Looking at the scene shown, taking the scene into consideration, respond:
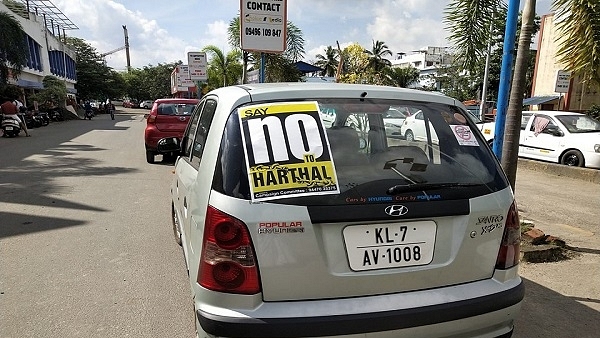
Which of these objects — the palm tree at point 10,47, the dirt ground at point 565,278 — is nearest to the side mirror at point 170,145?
the dirt ground at point 565,278

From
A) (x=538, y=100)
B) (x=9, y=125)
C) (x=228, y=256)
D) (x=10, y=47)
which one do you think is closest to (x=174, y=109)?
(x=228, y=256)

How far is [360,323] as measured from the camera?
1818 millimetres

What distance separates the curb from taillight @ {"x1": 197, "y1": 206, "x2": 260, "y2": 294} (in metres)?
9.13

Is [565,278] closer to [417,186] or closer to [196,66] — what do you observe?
[417,186]

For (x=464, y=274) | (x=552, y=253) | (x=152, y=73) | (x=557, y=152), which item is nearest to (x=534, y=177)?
(x=557, y=152)

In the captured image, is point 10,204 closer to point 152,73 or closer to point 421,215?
point 421,215

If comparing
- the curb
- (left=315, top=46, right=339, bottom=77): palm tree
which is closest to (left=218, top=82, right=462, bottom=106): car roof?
the curb

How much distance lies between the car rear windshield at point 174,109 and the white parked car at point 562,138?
9.02 m

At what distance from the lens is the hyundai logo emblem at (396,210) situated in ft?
6.23

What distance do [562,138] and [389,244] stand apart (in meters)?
10.0

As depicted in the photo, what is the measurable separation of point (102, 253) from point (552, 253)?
4.71 meters

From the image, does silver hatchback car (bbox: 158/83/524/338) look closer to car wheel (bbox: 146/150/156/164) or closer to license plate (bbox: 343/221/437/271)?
license plate (bbox: 343/221/437/271)

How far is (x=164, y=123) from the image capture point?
10.1 meters

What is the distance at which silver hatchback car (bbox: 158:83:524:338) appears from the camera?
5.95 ft
